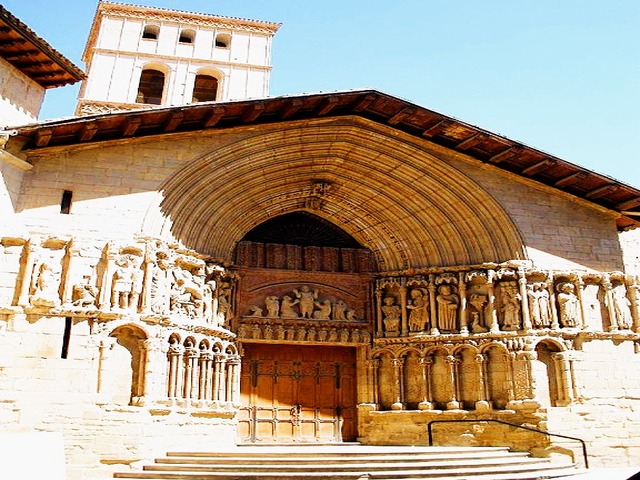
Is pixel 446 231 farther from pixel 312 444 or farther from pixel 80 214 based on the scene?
pixel 80 214

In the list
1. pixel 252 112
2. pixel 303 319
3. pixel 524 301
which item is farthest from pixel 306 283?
pixel 524 301

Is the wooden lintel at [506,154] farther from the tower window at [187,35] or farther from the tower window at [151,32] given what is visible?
the tower window at [151,32]

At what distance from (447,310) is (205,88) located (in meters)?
12.5

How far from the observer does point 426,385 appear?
10.6 meters

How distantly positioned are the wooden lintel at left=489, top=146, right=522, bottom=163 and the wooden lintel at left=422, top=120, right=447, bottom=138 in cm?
114

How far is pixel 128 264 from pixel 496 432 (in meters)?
6.41

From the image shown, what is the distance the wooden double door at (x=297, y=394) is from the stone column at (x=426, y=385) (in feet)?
4.63

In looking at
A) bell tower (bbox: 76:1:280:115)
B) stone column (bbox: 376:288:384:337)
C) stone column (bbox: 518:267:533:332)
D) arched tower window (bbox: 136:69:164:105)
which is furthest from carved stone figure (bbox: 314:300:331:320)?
arched tower window (bbox: 136:69:164:105)

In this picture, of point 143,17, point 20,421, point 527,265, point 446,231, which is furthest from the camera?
point 143,17

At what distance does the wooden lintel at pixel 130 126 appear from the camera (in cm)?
930

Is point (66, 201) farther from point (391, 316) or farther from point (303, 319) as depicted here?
point (391, 316)

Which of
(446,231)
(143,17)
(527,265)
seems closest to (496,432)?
(527,265)

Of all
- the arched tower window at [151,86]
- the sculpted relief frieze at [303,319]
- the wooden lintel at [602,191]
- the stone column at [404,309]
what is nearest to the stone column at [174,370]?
the sculpted relief frieze at [303,319]

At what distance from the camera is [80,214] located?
902cm
